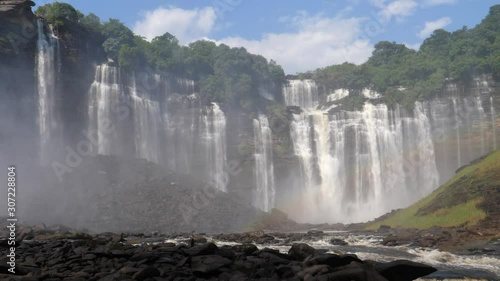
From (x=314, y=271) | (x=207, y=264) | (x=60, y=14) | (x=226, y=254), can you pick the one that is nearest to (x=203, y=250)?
(x=226, y=254)

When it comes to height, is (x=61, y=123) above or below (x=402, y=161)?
above

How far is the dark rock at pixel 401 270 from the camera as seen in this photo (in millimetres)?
13008

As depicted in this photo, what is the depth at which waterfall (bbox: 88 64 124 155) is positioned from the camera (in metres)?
64.6

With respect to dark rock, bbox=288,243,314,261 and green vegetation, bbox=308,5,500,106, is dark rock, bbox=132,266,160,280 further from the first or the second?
green vegetation, bbox=308,5,500,106

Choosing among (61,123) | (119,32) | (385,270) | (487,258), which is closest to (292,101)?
(119,32)

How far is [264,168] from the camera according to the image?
7331cm

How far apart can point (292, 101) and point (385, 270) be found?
77.4 meters

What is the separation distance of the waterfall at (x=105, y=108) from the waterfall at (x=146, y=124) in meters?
2.81

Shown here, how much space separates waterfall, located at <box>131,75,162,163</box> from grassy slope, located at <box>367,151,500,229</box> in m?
37.0

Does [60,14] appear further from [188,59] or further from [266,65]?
[266,65]

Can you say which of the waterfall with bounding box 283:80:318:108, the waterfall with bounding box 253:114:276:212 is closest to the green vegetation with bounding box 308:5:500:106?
the waterfall with bounding box 283:80:318:108

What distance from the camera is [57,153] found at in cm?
6122

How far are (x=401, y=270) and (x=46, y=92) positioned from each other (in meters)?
57.8

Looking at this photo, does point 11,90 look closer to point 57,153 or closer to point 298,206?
point 57,153
